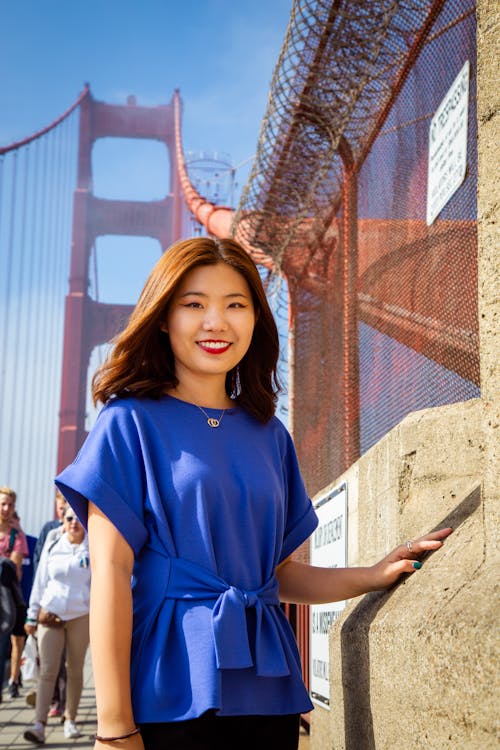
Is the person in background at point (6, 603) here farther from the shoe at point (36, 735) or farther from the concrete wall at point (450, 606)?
the concrete wall at point (450, 606)

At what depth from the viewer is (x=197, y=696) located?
1.22m

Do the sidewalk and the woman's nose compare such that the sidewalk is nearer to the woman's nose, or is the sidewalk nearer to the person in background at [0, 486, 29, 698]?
the person in background at [0, 486, 29, 698]

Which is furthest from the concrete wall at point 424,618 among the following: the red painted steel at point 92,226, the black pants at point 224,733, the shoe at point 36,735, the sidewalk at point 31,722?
the red painted steel at point 92,226

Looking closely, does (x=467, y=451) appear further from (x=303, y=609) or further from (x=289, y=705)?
(x=303, y=609)

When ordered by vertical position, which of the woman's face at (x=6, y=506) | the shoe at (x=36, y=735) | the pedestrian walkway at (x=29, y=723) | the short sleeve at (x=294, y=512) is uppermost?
the short sleeve at (x=294, y=512)

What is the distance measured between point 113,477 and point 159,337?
0.30 metres

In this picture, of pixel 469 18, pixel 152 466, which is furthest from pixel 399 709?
pixel 469 18

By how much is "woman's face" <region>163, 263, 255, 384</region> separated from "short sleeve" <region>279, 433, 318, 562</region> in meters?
0.21

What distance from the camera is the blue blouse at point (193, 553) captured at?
124 centimetres

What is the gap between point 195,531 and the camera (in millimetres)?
1308

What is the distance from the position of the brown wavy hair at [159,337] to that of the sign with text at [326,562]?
1010 mm

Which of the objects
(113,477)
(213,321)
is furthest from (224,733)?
(213,321)

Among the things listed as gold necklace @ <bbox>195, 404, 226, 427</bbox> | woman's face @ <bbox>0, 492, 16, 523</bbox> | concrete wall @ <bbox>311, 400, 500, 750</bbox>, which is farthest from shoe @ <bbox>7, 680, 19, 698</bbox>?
gold necklace @ <bbox>195, 404, 226, 427</bbox>

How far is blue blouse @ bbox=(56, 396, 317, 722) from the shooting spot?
4.08 ft
